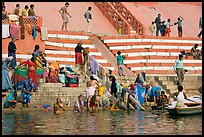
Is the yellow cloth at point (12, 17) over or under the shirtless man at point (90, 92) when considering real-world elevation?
over

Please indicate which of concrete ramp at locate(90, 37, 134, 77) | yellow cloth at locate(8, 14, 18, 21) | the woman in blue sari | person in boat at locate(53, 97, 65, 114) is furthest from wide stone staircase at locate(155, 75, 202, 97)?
the woman in blue sari

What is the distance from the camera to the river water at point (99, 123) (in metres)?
16.4

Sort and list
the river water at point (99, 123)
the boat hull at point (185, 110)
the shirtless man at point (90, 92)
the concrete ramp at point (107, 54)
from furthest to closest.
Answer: the concrete ramp at point (107, 54) → the shirtless man at point (90, 92) → the boat hull at point (185, 110) → the river water at point (99, 123)

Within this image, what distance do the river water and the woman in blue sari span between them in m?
0.40

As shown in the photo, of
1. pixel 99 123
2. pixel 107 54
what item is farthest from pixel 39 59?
pixel 107 54

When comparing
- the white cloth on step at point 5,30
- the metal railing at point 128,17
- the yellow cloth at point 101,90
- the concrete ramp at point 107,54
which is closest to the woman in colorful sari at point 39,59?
the yellow cloth at point 101,90

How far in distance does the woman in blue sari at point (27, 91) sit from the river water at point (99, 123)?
15.8 inches

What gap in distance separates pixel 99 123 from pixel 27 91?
4.12 metres

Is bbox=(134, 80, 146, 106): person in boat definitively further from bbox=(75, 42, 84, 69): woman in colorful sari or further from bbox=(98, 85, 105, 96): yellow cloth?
bbox=(75, 42, 84, 69): woman in colorful sari

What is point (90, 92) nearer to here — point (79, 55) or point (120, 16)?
point (79, 55)

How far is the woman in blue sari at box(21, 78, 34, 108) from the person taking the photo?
21694 mm

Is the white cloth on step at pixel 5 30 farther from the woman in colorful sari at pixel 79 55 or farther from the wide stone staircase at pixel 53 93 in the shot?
the wide stone staircase at pixel 53 93

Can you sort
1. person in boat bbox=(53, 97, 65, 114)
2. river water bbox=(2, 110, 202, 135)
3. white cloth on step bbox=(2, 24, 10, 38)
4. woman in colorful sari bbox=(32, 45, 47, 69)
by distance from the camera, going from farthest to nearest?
white cloth on step bbox=(2, 24, 10, 38), woman in colorful sari bbox=(32, 45, 47, 69), person in boat bbox=(53, 97, 65, 114), river water bbox=(2, 110, 202, 135)

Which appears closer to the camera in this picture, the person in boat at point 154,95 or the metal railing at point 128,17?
the person in boat at point 154,95
